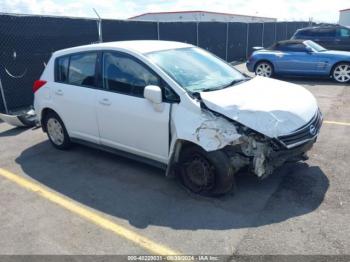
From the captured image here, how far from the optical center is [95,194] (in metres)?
4.43

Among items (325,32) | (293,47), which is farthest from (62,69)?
(325,32)

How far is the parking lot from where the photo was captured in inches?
132

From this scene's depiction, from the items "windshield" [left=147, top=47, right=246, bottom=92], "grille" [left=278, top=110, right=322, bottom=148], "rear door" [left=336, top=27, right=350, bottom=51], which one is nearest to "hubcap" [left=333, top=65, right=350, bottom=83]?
"rear door" [left=336, top=27, right=350, bottom=51]

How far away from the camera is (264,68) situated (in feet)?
40.5

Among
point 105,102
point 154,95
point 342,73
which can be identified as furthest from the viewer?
point 342,73

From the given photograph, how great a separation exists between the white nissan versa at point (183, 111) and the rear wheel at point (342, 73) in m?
7.41

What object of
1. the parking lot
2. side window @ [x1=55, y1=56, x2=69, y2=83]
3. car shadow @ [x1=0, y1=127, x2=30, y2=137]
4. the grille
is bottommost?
car shadow @ [x1=0, y1=127, x2=30, y2=137]

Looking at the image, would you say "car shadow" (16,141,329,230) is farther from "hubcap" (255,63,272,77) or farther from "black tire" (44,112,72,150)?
"hubcap" (255,63,272,77)

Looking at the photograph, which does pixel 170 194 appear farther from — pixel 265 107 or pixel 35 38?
pixel 35 38

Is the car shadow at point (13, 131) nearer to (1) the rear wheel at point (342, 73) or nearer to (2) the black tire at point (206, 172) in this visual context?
(2) the black tire at point (206, 172)

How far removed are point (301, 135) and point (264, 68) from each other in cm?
882

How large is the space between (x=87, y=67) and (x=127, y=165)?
156 cm

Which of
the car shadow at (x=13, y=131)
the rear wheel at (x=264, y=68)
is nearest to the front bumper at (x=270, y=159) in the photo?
the car shadow at (x=13, y=131)

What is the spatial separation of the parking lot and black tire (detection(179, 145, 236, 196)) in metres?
0.13
